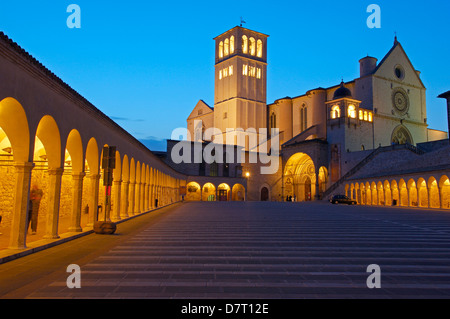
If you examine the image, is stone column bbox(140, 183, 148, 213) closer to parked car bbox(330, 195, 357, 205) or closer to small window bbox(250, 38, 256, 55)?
parked car bbox(330, 195, 357, 205)

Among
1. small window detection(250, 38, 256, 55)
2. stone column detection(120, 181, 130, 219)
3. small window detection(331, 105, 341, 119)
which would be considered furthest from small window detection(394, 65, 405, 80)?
stone column detection(120, 181, 130, 219)

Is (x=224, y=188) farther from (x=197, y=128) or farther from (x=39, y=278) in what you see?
(x=39, y=278)

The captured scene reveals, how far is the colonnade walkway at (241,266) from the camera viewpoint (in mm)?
5195

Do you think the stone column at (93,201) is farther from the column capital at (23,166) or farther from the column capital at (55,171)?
the column capital at (23,166)

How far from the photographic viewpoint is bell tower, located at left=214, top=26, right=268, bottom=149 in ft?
215

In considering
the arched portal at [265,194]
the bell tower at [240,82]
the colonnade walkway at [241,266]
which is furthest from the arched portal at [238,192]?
the colonnade walkway at [241,266]

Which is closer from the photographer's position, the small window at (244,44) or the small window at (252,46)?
the small window at (244,44)

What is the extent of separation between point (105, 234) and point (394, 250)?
8289 millimetres

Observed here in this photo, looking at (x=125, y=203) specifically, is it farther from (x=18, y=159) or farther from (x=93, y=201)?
(x=18, y=159)

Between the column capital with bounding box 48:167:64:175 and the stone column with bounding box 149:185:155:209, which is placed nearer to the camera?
the column capital with bounding box 48:167:64:175

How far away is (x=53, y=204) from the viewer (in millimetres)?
10516

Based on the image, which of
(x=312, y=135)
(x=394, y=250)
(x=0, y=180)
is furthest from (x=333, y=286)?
(x=312, y=135)

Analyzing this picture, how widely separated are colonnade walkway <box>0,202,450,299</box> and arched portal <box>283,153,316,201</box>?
48156 millimetres

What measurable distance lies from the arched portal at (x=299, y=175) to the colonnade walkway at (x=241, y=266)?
48.2 metres
